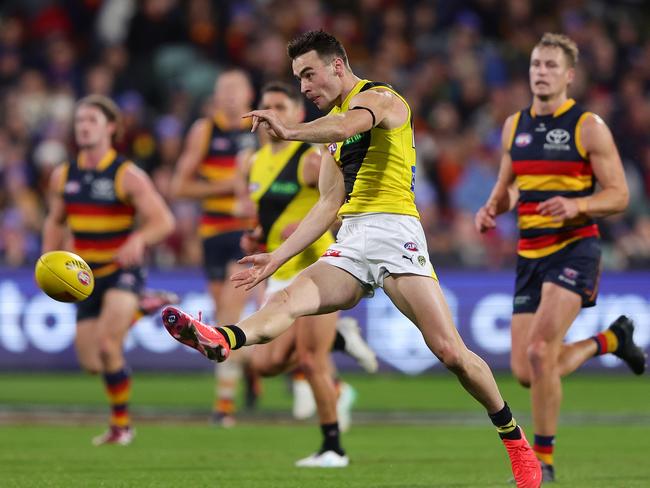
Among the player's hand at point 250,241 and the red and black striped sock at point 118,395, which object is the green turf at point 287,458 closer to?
the red and black striped sock at point 118,395

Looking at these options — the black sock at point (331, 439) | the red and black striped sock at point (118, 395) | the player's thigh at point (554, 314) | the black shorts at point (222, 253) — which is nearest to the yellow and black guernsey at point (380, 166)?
the player's thigh at point (554, 314)

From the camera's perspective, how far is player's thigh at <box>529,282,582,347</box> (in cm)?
880

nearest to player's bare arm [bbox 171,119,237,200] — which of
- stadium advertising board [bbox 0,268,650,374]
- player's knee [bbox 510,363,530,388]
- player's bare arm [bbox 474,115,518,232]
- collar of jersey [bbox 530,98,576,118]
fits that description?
stadium advertising board [bbox 0,268,650,374]

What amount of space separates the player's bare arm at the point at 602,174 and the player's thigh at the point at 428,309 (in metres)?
1.56

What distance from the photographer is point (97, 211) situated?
11.6 m

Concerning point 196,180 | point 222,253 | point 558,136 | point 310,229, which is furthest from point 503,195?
point 196,180

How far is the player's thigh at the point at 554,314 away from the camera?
880 cm

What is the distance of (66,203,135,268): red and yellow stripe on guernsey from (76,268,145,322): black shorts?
157mm

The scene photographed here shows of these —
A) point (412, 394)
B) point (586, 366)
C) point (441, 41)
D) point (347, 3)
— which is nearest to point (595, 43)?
point (441, 41)

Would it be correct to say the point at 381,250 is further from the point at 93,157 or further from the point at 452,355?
the point at 93,157

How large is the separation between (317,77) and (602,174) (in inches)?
95.4

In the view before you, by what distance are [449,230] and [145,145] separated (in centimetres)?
470

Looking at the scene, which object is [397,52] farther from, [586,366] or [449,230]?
[586,366]

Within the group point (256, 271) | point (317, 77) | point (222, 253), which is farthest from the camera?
point (222, 253)
